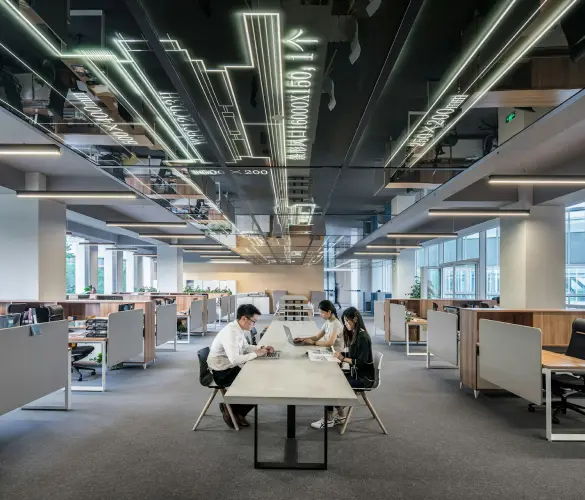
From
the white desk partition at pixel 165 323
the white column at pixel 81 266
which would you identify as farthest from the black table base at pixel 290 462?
the white column at pixel 81 266

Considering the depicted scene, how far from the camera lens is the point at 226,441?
4473 mm

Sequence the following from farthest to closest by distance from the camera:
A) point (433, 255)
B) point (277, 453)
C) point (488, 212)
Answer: point (433, 255), point (488, 212), point (277, 453)

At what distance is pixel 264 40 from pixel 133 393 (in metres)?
5.31

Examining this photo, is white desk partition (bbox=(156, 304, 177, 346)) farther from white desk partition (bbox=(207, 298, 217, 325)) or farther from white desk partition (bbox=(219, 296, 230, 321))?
white desk partition (bbox=(219, 296, 230, 321))

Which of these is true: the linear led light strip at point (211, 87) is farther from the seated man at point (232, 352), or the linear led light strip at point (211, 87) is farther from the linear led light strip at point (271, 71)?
the seated man at point (232, 352)

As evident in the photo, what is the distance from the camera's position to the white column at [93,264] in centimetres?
2094

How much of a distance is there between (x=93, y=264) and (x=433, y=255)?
621 inches

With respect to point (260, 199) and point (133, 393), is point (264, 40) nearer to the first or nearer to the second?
point (133, 393)

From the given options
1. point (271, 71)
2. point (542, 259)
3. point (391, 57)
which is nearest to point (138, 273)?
point (542, 259)

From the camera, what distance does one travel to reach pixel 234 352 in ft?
15.0

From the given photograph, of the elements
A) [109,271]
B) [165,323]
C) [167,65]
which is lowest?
[165,323]

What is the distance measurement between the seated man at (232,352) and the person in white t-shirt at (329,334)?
0.98 metres

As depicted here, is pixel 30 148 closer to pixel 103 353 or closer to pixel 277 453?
pixel 103 353

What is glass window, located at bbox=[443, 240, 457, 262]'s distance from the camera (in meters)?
18.4
